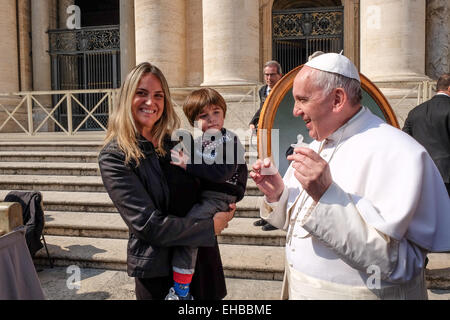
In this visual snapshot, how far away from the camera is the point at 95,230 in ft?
16.4

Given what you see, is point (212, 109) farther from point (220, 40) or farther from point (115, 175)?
point (220, 40)

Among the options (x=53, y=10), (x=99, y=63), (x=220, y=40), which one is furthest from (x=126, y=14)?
(x=220, y=40)

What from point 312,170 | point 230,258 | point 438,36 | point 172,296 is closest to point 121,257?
point 230,258

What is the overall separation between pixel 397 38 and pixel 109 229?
23.7ft

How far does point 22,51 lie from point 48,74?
3.80 feet

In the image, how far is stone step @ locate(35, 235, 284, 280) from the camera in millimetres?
3994

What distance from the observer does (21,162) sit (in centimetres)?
747

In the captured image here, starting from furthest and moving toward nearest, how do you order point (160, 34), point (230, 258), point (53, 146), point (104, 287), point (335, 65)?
1. point (160, 34)
2. point (53, 146)
3. point (230, 258)
4. point (104, 287)
5. point (335, 65)

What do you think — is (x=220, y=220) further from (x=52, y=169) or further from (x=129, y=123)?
(x=52, y=169)

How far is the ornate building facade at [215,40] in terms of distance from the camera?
8.34 m

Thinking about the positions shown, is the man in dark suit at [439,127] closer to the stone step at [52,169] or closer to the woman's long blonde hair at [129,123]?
the woman's long blonde hair at [129,123]

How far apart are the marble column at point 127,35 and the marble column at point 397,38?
7.54 m

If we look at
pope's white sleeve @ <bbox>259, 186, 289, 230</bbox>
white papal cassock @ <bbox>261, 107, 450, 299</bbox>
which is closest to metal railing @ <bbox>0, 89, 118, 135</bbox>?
pope's white sleeve @ <bbox>259, 186, 289, 230</bbox>

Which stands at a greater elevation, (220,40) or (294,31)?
(294,31)
